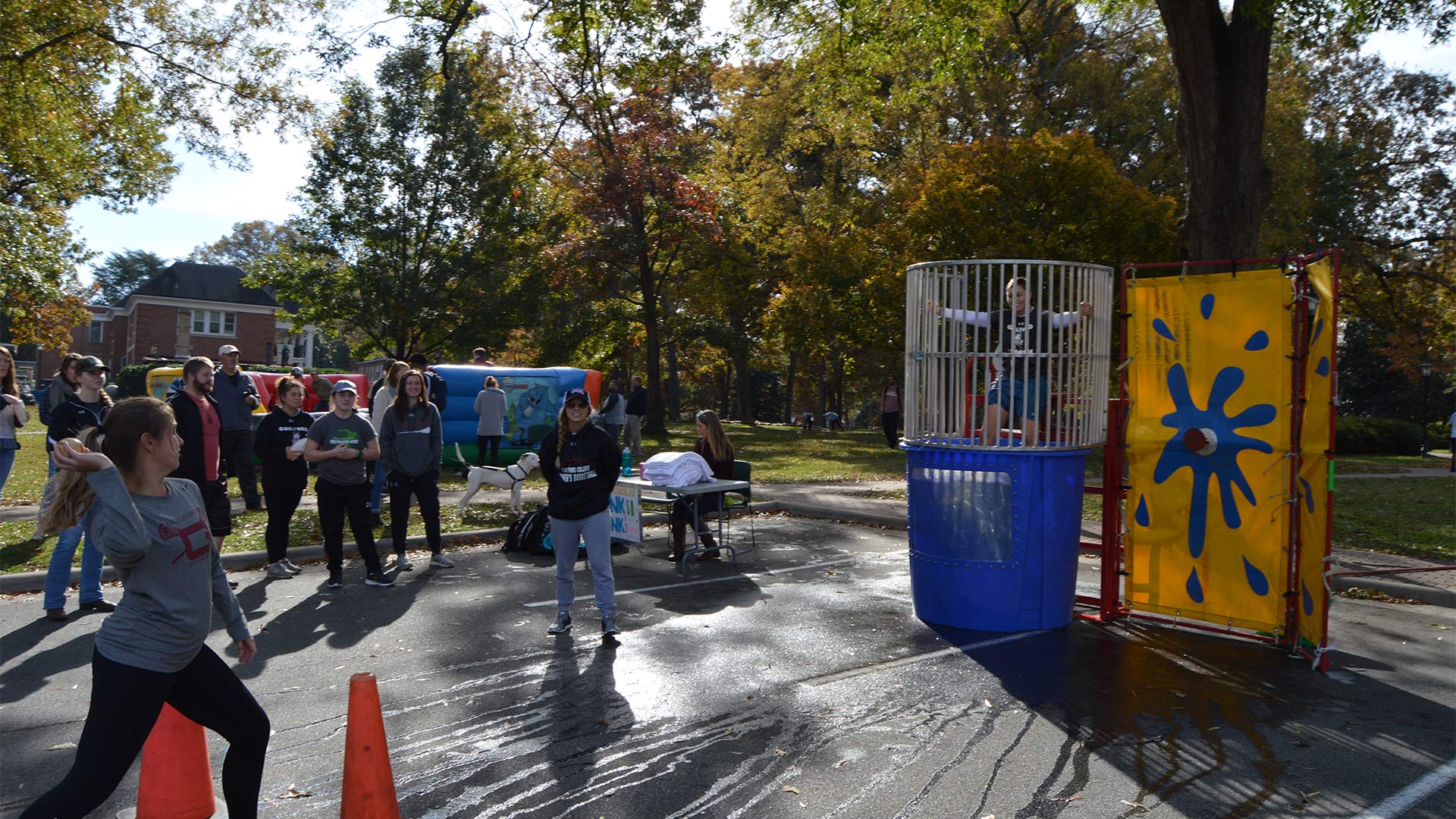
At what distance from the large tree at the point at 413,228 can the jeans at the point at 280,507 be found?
24.1 metres

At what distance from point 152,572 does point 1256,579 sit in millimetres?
6447

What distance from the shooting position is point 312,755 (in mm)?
4801

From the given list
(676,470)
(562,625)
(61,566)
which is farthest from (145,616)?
(676,470)

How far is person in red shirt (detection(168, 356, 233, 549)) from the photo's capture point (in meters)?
8.37

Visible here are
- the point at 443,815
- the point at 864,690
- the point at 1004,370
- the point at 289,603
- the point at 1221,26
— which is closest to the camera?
the point at 443,815

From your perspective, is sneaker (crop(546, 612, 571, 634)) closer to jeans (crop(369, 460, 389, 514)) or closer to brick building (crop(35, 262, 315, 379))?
jeans (crop(369, 460, 389, 514))

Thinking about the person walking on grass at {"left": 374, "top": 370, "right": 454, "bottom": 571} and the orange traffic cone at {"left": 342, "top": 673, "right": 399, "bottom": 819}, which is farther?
the person walking on grass at {"left": 374, "top": 370, "right": 454, "bottom": 571}

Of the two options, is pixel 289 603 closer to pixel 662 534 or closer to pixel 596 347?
pixel 662 534

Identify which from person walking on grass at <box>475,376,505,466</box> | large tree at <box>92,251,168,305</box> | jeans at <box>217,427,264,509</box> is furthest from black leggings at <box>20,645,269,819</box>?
large tree at <box>92,251,168,305</box>

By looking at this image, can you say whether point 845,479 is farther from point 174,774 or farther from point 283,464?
point 174,774

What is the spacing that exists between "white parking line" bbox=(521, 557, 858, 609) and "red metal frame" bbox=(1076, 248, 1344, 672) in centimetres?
260

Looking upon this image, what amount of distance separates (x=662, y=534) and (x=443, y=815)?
803 cm

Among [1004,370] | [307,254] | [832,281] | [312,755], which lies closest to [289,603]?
[312,755]

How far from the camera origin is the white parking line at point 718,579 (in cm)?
829
